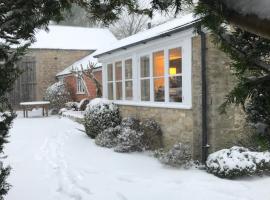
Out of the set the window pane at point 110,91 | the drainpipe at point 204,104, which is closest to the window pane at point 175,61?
the drainpipe at point 204,104

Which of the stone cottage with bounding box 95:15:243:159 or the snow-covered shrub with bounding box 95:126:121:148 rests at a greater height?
the stone cottage with bounding box 95:15:243:159

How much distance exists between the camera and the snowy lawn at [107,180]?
658 centimetres

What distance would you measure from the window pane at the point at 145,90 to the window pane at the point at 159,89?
48 centimetres

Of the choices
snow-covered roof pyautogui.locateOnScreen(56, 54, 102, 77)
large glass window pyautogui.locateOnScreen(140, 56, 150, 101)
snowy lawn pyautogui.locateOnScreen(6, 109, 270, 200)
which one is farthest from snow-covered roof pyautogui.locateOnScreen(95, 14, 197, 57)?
snow-covered roof pyautogui.locateOnScreen(56, 54, 102, 77)

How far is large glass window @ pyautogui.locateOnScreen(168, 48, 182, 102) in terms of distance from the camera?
9867 millimetres

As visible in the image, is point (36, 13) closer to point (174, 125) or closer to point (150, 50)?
point (174, 125)

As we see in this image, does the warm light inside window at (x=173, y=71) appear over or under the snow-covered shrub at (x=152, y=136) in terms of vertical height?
over

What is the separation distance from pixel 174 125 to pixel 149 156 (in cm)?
103

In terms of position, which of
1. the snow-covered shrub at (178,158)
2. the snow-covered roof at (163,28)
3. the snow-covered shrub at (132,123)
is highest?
the snow-covered roof at (163,28)

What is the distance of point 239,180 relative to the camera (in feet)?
24.9

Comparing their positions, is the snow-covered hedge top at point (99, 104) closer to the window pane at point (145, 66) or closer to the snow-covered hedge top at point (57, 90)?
the window pane at point (145, 66)

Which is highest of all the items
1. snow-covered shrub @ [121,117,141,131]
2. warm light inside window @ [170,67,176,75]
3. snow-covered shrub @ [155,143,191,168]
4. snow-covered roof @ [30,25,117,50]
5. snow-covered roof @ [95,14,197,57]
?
snow-covered roof @ [30,25,117,50]

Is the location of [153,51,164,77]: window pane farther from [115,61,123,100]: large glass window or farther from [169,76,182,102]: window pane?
[115,61,123,100]: large glass window


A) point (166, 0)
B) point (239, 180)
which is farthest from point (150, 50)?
point (166, 0)
